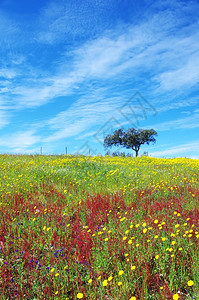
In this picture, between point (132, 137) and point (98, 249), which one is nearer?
point (98, 249)

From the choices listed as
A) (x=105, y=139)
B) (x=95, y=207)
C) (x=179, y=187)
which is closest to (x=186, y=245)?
(x=95, y=207)

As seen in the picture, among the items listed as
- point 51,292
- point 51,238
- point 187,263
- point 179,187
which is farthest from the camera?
point 179,187

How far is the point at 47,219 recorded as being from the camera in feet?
18.6

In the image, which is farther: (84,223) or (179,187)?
(179,187)

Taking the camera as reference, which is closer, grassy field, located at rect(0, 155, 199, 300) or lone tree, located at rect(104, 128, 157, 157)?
grassy field, located at rect(0, 155, 199, 300)

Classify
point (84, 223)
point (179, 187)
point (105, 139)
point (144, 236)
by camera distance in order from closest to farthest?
point (144, 236) < point (84, 223) < point (179, 187) < point (105, 139)

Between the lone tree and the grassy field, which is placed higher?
the lone tree

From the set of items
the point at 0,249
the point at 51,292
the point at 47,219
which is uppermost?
the point at 47,219

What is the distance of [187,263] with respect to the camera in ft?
12.2

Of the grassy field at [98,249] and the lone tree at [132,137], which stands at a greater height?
the lone tree at [132,137]

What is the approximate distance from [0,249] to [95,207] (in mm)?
2657

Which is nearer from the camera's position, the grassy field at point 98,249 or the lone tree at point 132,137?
the grassy field at point 98,249

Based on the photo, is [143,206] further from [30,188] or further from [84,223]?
[30,188]

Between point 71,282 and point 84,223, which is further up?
point 84,223
